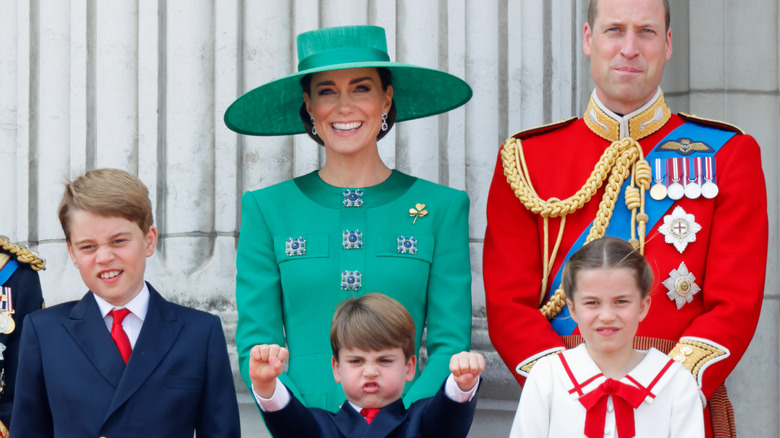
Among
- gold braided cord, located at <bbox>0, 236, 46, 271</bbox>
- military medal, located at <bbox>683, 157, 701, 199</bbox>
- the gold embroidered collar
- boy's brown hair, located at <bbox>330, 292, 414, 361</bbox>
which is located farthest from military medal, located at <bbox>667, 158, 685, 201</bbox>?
gold braided cord, located at <bbox>0, 236, 46, 271</bbox>

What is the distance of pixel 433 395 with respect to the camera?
12.2 ft

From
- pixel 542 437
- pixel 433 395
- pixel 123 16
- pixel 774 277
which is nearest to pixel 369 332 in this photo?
pixel 433 395

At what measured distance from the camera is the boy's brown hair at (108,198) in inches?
142

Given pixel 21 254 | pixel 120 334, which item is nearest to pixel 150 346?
pixel 120 334

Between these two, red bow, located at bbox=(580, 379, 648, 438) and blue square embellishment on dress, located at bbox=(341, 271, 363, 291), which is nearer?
red bow, located at bbox=(580, 379, 648, 438)

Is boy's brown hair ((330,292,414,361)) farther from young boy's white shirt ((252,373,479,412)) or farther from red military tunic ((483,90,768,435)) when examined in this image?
red military tunic ((483,90,768,435))

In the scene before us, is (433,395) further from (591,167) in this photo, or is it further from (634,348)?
(591,167)

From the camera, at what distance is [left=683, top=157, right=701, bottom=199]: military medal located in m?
3.79

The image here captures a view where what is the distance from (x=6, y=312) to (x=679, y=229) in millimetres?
2163

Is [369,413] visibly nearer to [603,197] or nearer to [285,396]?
[285,396]

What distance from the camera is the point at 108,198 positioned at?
3625 mm

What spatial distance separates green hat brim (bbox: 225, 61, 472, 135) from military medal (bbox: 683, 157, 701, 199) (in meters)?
0.81

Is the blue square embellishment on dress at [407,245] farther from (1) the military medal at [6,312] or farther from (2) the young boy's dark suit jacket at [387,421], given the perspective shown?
(1) the military medal at [6,312]

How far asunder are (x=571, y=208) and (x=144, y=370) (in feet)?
4.52
